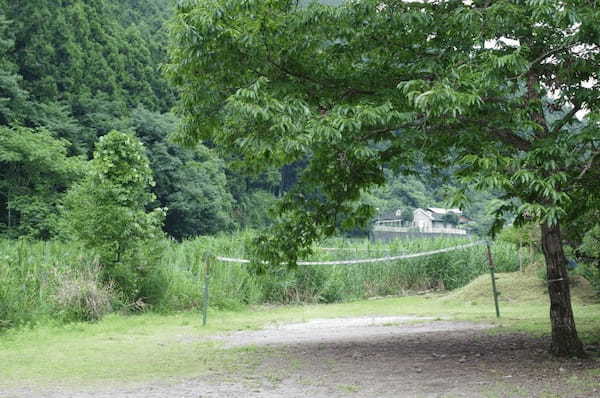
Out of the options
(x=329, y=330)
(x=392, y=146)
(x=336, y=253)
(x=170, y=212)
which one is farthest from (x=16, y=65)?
(x=392, y=146)

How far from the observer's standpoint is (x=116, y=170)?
14914 mm

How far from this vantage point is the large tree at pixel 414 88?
21.7 ft

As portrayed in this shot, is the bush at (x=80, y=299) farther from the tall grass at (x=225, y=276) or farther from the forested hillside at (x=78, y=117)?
the forested hillside at (x=78, y=117)

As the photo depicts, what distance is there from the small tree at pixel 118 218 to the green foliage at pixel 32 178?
2109 centimetres

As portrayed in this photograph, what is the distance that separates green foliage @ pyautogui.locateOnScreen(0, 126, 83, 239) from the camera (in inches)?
1387

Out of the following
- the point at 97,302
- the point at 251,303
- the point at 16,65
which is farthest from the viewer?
the point at 16,65

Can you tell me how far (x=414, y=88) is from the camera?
6.75 meters

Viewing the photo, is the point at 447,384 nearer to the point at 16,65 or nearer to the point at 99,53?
the point at 16,65

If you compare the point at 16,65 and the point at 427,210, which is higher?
the point at 16,65

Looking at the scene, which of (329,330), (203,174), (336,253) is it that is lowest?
(329,330)

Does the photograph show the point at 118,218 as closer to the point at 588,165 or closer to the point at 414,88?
the point at 414,88

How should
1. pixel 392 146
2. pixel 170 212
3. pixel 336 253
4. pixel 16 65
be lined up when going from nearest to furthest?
pixel 392 146, pixel 336 253, pixel 16 65, pixel 170 212

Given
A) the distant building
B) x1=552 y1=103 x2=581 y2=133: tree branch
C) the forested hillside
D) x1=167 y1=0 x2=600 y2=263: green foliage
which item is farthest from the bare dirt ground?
the distant building

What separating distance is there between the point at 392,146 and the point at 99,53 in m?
41.2
